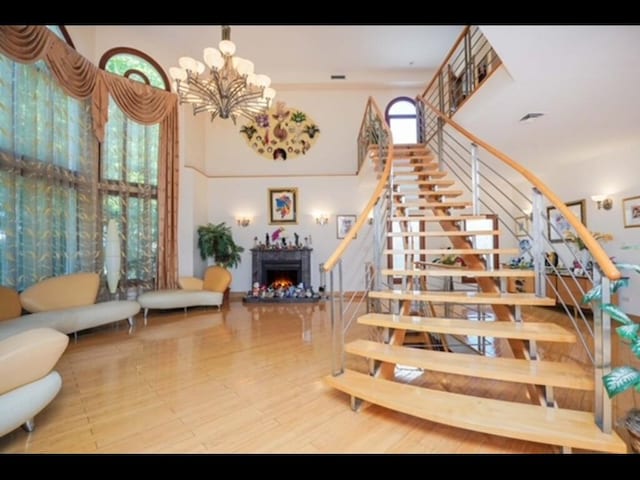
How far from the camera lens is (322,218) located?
7.36 meters

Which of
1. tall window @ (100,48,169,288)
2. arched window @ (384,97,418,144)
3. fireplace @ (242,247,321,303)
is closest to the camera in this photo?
tall window @ (100,48,169,288)

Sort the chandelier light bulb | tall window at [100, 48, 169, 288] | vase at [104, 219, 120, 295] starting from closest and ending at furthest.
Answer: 1. the chandelier light bulb
2. vase at [104, 219, 120, 295]
3. tall window at [100, 48, 169, 288]

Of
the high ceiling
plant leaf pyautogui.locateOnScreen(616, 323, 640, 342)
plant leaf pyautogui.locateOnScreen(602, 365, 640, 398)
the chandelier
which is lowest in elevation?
plant leaf pyautogui.locateOnScreen(602, 365, 640, 398)

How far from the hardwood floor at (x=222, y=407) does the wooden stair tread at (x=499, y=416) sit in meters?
0.19

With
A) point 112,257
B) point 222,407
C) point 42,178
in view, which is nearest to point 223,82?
point 42,178

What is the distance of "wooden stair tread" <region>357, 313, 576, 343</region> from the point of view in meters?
1.87

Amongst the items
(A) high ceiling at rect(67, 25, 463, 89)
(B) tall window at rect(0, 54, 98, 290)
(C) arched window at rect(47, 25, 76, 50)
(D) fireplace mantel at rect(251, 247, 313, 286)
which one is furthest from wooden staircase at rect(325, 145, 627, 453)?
(C) arched window at rect(47, 25, 76, 50)

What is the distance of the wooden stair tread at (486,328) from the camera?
1866 mm

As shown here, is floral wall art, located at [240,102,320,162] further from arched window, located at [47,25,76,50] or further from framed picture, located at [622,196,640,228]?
framed picture, located at [622,196,640,228]

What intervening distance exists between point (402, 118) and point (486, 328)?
23.2 ft

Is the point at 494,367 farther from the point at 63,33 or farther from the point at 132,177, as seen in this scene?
the point at 63,33

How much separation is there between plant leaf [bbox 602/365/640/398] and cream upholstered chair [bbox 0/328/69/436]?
126 inches
